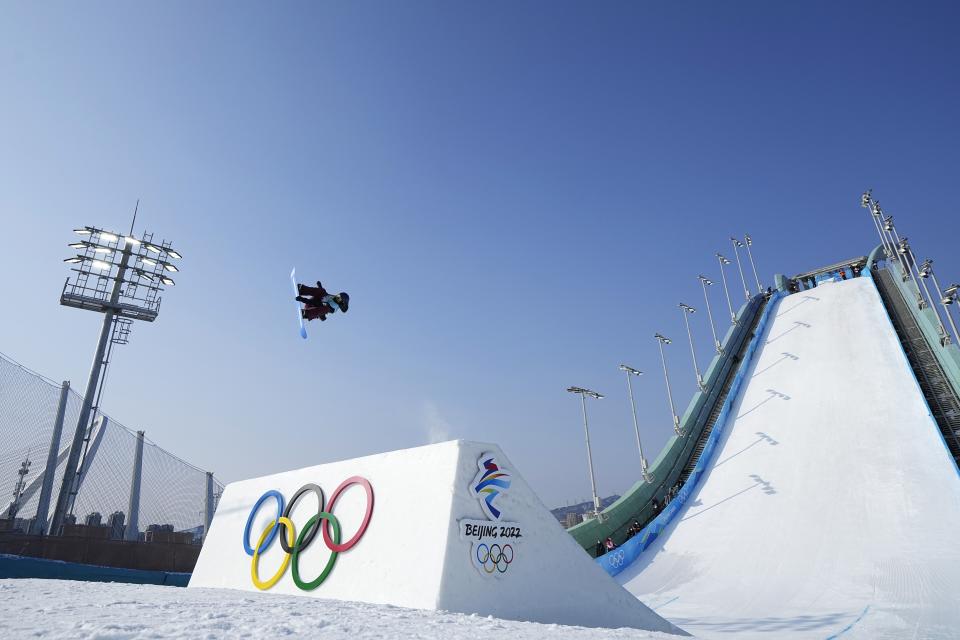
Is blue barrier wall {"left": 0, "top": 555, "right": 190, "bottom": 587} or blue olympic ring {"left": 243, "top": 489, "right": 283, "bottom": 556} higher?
blue olympic ring {"left": 243, "top": 489, "right": 283, "bottom": 556}

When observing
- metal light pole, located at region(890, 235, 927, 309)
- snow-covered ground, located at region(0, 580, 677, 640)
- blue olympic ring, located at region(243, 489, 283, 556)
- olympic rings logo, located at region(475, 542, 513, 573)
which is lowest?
snow-covered ground, located at region(0, 580, 677, 640)

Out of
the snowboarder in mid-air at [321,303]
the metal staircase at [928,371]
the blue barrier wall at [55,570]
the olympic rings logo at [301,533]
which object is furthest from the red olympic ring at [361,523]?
the metal staircase at [928,371]

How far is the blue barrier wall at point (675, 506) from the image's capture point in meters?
19.2

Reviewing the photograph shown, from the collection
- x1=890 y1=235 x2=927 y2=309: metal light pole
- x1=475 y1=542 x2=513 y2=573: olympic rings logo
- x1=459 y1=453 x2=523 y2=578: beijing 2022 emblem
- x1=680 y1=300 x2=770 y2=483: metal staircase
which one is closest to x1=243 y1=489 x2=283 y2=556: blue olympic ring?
x1=459 y1=453 x2=523 y2=578: beijing 2022 emblem

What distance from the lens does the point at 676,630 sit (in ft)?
29.6

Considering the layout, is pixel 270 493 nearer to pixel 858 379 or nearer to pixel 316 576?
pixel 316 576

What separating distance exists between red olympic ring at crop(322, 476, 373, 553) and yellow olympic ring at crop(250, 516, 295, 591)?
1.32 metres

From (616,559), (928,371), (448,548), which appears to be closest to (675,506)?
(616,559)

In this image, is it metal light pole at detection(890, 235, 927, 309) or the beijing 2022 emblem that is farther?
metal light pole at detection(890, 235, 927, 309)

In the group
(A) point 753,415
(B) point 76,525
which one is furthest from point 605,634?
(A) point 753,415

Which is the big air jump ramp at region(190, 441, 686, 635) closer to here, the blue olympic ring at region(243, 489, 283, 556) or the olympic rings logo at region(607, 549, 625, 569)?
the blue olympic ring at region(243, 489, 283, 556)

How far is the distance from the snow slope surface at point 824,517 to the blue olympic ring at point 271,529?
9850 millimetres

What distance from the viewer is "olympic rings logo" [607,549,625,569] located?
19.0 meters

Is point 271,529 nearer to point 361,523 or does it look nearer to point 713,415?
point 361,523
